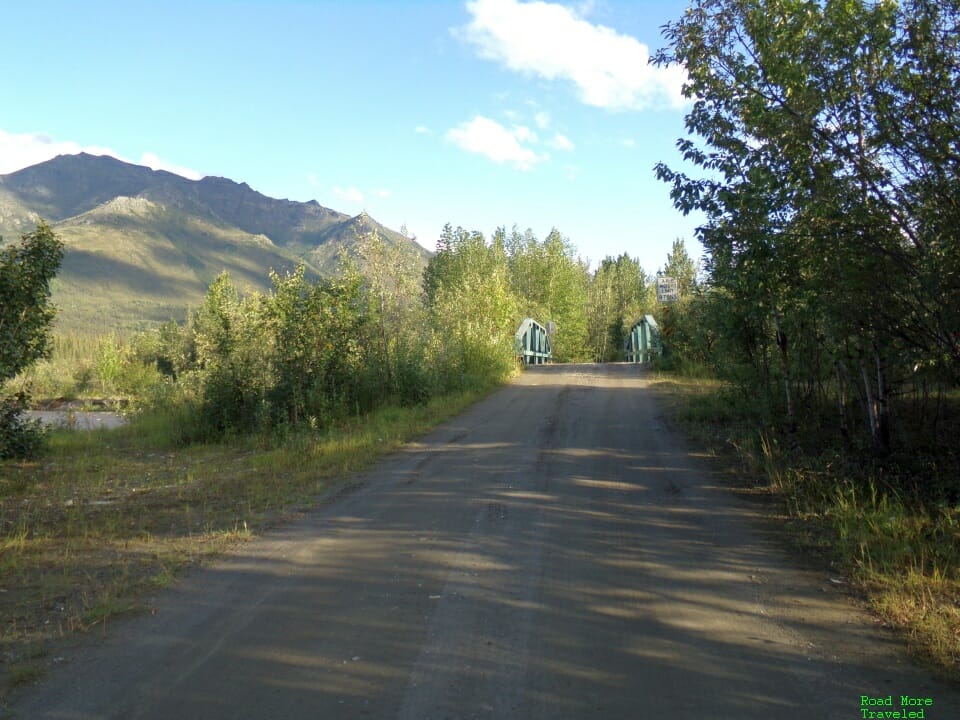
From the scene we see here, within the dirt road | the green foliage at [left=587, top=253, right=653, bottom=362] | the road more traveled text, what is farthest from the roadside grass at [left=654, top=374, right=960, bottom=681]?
the green foliage at [left=587, top=253, right=653, bottom=362]

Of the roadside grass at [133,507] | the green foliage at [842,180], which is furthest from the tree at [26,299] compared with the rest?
the green foliage at [842,180]

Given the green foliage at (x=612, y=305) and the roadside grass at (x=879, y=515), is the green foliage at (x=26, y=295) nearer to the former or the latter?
the roadside grass at (x=879, y=515)

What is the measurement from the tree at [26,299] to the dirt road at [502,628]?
6.94m

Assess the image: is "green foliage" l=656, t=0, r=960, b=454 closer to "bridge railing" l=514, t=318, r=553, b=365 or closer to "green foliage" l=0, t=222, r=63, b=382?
"green foliage" l=0, t=222, r=63, b=382

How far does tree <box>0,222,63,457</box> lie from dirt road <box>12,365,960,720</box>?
6.94 meters

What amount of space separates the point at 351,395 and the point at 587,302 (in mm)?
50703

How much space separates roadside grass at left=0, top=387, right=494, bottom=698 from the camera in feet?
17.6

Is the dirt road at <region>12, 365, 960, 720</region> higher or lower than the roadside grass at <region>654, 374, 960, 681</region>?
lower

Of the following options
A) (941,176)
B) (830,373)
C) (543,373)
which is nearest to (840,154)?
(941,176)

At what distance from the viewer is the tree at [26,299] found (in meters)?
11.7

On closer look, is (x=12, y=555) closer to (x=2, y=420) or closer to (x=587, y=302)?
(x=2, y=420)

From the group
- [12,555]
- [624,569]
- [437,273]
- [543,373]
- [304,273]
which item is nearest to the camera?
[624,569]

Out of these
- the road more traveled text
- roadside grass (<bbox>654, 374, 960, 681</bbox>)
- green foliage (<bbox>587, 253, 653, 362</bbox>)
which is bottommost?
the road more traveled text

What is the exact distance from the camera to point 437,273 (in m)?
47.8
